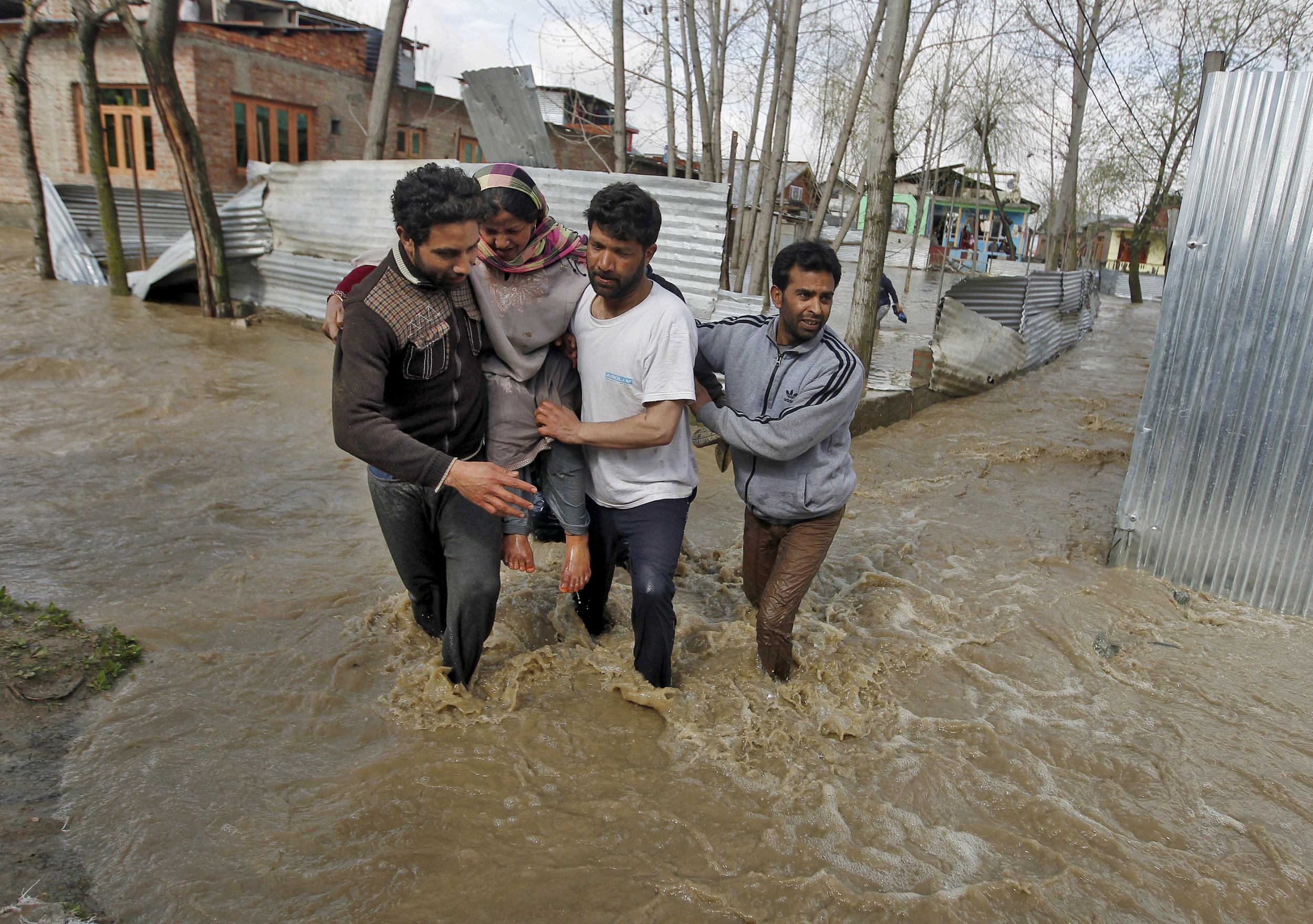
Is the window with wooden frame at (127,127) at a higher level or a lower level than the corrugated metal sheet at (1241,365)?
higher

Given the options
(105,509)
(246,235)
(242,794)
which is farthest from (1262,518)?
(246,235)

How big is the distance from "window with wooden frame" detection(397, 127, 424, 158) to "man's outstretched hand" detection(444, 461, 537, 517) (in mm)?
22252

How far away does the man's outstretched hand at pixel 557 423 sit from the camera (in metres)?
3.08

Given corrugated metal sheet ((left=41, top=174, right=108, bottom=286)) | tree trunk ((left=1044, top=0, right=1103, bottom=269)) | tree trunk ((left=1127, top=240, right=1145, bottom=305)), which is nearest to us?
corrugated metal sheet ((left=41, top=174, right=108, bottom=286))

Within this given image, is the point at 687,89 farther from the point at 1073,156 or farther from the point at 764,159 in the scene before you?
the point at 1073,156

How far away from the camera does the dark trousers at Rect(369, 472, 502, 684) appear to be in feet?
10.2

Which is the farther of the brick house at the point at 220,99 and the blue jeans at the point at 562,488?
the brick house at the point at 220,99

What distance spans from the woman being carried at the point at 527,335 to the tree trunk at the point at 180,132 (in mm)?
9727

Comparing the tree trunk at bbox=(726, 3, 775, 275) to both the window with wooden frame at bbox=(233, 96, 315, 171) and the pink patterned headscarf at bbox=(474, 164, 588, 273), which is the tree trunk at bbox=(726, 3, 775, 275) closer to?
the pink patterned headscarf at bbox=(474, 164, 588, 273)

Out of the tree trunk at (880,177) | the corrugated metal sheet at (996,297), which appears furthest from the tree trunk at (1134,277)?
the tree trunk at (880,177)

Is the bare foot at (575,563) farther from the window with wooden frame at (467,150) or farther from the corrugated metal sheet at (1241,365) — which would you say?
the window with wooden frame at (467,150)

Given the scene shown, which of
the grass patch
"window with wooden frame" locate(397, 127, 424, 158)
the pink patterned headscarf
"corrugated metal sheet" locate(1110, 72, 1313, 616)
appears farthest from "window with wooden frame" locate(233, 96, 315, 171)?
"corrugated metal sheet" locate(1110, 72, 1313, 616)

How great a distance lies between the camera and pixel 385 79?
1188 cm

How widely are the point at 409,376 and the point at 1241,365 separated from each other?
177 inches
